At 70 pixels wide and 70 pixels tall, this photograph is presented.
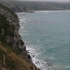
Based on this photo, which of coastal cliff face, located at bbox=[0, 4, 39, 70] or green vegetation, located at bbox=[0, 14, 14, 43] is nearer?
coastal cliff face, located at bbox=[0, 4, 39, 70]

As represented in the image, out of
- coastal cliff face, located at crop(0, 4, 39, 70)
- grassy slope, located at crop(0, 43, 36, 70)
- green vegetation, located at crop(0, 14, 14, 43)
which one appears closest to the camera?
grassy slope, located at crop(0, 43, 36, 70)

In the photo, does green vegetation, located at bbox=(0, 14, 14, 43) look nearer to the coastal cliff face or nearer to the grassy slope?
the coastal cliff face

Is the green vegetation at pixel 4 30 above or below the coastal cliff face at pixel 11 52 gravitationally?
above

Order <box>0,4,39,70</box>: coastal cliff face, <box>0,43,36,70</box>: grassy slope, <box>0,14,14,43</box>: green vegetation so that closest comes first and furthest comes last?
<box>0,43,36,70</box>: grassy slope, <box>0,4,39,70</box>: coastal cliff face, <box>0,14,14,43</box>: green vegetation

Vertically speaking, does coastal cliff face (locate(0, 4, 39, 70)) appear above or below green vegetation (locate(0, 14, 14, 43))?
below

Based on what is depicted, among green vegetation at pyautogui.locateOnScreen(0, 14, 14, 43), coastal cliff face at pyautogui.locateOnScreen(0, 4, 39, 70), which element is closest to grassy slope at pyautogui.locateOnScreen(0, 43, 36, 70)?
coastal cliff face at pyautogui.locateOnScreen(0, 4, 39, 70)

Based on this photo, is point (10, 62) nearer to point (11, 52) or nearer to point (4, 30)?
point (11, 52)

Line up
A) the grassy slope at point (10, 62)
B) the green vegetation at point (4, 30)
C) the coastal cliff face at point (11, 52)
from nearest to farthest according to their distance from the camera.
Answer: the grassy slope at point (10, 62), the coastal cliff face at point (11, 52), the green vegetation at point (4, 30)

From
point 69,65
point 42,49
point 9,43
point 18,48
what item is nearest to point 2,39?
point 9,43

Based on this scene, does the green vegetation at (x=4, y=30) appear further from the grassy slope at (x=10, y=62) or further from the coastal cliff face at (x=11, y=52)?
the grassy slope at (x=10, y=62)

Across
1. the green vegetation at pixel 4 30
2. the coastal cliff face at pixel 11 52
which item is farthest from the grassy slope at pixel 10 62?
the green vegetation at pixel 4 30

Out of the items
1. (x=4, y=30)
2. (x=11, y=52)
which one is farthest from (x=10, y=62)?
(x=4, y=30)
